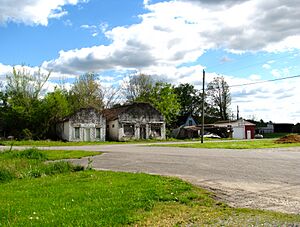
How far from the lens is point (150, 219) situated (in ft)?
24.3

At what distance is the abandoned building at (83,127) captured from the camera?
54375mm

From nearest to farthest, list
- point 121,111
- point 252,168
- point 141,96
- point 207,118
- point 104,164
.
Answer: point 252,168, point 104,164, point 121,111, point 141,96, point 207,118

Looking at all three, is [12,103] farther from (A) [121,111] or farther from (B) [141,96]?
(B) [141,96]

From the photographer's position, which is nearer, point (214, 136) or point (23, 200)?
point (23, 200)

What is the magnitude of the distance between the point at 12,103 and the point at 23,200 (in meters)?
49.5

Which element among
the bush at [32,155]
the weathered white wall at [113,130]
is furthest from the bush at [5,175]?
the weathered white wall at [113,130]

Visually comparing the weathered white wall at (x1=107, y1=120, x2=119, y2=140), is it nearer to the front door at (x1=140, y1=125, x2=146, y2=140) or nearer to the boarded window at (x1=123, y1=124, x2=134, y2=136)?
the boarded window at (x1=123, y1=124, x2=134, y2=136)

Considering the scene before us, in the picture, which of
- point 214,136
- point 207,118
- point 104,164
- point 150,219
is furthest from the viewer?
point 207,118

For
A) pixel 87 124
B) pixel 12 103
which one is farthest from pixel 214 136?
pixel 12 103

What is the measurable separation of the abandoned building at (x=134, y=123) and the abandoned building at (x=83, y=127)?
2479 mm

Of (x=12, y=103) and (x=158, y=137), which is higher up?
(x=12, y=103)

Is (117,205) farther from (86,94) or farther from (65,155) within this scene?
(86,94)

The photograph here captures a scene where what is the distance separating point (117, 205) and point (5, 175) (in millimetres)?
7148

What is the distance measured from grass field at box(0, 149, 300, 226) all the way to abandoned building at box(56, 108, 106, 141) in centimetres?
4086
